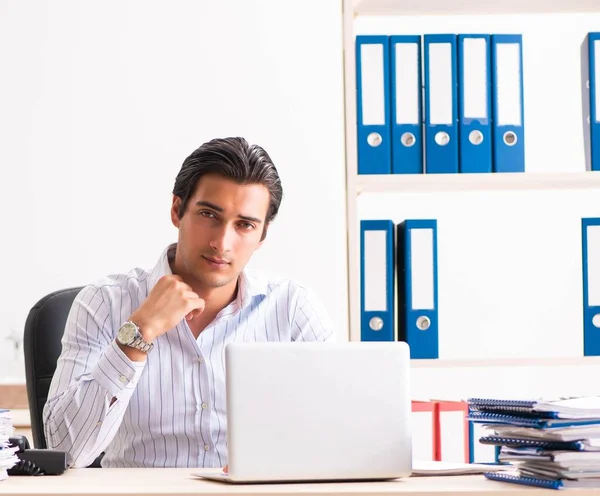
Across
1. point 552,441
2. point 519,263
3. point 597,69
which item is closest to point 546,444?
point 552,441

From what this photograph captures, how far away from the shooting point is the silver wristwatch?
1.60 m

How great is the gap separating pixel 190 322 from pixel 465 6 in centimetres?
110

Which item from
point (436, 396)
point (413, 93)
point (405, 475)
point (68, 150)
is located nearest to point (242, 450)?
point (405, 475)

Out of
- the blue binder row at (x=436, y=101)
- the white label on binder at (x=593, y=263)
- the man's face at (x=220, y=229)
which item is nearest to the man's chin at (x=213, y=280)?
the man's face at (x=220, y=229)

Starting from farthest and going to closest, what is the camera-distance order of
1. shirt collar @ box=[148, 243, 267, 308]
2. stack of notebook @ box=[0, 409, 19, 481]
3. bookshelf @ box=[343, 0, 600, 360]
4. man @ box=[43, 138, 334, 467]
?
bookshelf @ box=[343, 0, 600, 360] → shirt collar @ box=[148, 243, 267, 308] → man @ box=[43, 138, 334, 467] → stack of notebook @ box=[0, 409, 19, 481]

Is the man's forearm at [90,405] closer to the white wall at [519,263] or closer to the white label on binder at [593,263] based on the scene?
the white label on binder at [593,263]

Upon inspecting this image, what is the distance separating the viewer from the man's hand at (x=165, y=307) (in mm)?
1652

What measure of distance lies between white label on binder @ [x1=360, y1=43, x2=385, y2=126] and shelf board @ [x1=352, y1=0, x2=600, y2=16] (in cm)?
14

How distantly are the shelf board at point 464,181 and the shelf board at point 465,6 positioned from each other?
45 cm

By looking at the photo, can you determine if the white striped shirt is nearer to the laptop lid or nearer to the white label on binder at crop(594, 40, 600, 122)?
the laptop lid

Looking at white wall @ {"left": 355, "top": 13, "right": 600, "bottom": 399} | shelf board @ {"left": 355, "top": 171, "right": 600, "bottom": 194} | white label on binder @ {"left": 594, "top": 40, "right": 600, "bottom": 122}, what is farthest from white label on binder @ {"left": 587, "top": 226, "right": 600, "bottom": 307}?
white wall @ {"left": 355, "top": 13, "right": 600, "bottom": 399}

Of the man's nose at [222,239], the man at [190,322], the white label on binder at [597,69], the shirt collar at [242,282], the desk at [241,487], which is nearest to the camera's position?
the desk at [241,487]

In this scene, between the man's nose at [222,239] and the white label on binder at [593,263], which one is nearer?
the man's nose at [222,239]

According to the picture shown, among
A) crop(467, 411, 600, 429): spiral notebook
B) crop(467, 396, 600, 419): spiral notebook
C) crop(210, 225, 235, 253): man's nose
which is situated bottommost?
crop(467, 411, 600, 429): spiral notebook
